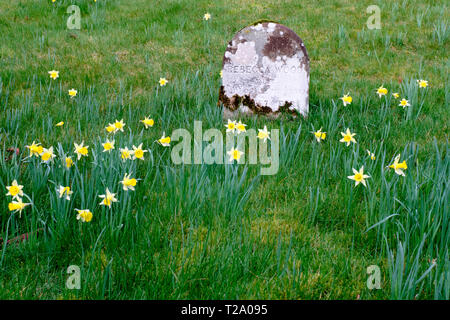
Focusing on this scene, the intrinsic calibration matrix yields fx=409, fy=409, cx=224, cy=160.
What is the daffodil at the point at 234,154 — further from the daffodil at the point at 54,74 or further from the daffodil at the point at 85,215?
the daffodil at the point at 54,74

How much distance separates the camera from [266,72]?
12.0ft

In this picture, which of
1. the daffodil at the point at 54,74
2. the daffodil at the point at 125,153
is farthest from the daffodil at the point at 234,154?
the daffodil at the point at 54,74

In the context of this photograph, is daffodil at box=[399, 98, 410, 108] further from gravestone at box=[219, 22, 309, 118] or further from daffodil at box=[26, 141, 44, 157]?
daffodil at box=[26, 141, 44, 157]

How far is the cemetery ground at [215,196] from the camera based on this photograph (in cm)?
176

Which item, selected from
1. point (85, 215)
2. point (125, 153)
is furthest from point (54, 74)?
point (85, 215)

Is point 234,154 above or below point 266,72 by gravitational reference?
below

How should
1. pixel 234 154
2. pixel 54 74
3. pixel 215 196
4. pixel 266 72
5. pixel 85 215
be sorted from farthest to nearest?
1. pixel 54 74
2. pixel 266 72
3. pixel 234 154
4. pixel 215 196
5. pixel 85 215

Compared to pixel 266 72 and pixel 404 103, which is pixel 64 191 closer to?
pixel 266 72

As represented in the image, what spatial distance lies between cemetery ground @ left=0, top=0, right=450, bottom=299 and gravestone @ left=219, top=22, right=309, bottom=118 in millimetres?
193

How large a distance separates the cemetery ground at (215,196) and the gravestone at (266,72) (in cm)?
19

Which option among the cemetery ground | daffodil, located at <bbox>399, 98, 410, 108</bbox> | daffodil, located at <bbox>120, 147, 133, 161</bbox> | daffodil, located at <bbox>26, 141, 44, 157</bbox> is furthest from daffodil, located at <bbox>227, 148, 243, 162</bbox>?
daffodil, located at <bbox>399, 98, 410, 108</bbox>

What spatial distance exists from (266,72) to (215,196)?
5.70 ft
